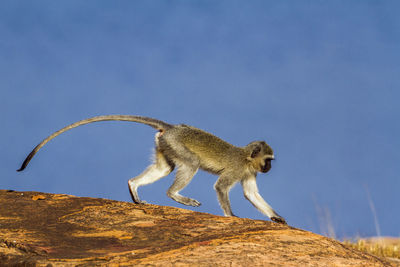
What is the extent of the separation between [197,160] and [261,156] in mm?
1238

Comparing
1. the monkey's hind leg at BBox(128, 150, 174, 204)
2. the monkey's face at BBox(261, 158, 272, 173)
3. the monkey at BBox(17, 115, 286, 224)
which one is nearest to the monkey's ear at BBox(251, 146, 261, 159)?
the monkey at BBox(17, 115, 286, 224)

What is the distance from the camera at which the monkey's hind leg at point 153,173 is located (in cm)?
769

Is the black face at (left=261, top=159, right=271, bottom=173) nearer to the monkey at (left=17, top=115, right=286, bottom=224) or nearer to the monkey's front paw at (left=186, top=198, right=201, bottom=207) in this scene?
the monkey at (left=17, top=115, right=286, bottom=224)

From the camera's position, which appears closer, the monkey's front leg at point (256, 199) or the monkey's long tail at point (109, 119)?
the monkey's long tail at point (109, 119)

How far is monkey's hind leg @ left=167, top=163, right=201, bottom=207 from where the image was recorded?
7520mm

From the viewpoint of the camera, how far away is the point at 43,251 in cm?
432

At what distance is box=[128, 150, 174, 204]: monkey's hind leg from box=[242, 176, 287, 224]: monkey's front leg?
1.26 m

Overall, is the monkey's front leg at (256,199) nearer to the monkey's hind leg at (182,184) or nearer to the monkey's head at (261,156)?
the monkey's head at (261,156)

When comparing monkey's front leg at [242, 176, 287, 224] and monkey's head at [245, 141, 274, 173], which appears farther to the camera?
monkey's head at [245, 141, 274, 173]

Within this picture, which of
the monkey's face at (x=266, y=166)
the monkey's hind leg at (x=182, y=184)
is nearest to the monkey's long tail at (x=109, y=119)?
the monkey's hind leg at (x=182, y=184)

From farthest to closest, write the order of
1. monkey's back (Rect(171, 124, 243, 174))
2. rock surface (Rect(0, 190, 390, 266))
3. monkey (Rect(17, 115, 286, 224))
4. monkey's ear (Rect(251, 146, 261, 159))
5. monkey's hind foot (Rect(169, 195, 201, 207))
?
monkey's ear (Rect(251, 146, 261, 159)) < monkey's back (Rect(171, 124, 243, 174)) < monkey (Rect(17, 115, 286, 224)) < monkey's hind foot (Rect(169, 195, 201, 207)) < rock surface (Rect(0, 190, 390, 266))

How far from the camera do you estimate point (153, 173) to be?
7906 millimetres

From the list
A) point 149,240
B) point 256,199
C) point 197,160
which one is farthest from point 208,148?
point 149,240

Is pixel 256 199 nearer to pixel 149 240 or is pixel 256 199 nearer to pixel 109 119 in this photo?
pixel 109 119
